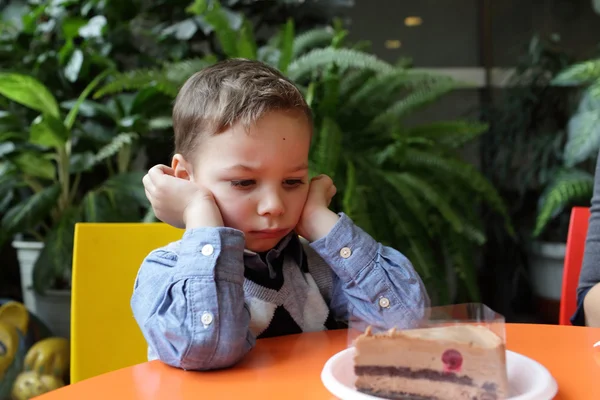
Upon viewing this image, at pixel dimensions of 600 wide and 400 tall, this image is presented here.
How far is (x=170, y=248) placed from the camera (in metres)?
1.07

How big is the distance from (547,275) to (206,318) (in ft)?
8.59

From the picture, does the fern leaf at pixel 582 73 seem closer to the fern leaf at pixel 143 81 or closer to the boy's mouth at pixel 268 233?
the fern leaf at pixel 143 81

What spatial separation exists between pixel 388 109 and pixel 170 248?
6.11 feet

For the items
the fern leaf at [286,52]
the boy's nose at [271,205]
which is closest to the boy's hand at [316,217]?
the boy's nose at [271,205]

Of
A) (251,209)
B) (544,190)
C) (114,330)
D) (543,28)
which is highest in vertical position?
(543,28)

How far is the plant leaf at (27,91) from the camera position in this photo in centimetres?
232

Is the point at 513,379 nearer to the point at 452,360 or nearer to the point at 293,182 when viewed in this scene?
the point at 452,360

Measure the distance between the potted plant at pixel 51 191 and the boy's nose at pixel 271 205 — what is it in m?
1.47

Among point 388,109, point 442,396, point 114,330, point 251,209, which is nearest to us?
point 442,396

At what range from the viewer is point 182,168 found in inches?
44.7

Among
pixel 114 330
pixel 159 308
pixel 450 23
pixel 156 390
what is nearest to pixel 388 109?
pixel 450 23

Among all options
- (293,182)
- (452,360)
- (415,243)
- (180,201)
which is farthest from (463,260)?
(452,360)

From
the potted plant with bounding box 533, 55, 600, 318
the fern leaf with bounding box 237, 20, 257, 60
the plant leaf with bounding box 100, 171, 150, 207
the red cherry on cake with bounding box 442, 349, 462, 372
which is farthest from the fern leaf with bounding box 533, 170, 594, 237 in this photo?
the red cherry on cake with bounding box 442, 349, 462, 372

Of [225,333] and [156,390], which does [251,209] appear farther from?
[156,390]
